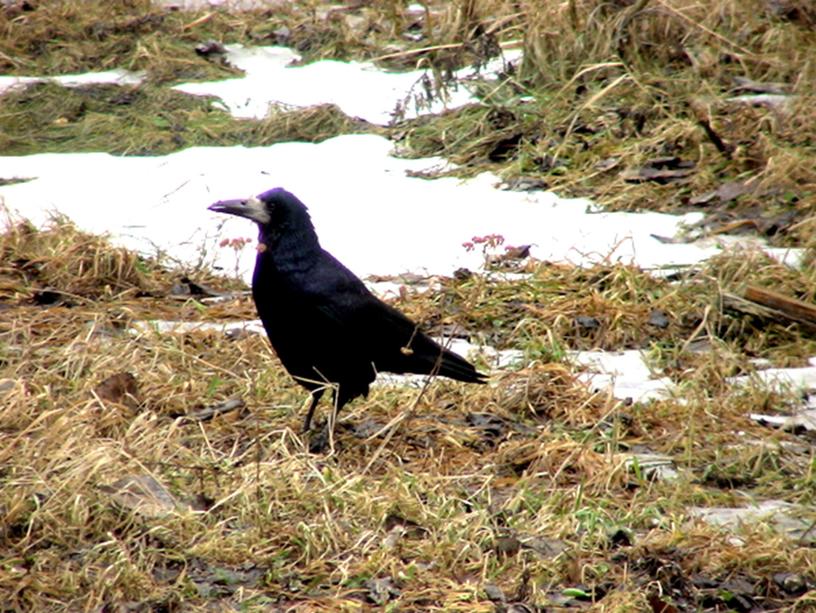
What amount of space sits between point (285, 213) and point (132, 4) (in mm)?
6489

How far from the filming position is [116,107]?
946 centimetres

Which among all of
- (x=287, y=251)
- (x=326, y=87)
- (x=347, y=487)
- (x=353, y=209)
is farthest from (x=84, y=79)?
(x=347, y=487)

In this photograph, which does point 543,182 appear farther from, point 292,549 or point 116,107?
point 292,549

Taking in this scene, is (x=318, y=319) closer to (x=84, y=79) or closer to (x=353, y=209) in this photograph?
(x=353, y=209)

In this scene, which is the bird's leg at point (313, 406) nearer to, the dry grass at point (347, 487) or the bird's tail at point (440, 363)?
the dry grass at point (347, 487)

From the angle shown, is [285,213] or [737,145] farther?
[737,145]

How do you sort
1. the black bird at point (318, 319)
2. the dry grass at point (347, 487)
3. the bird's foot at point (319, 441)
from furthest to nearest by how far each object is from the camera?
the black bird at point (318, 319) < the bird's foot at point (319, 441) < the dry grass at point (347, 487)

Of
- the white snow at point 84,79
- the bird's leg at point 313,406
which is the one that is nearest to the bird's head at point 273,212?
the bird's leg at point 313,406

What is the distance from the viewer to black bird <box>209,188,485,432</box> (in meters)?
5.00

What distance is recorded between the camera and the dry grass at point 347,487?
12.2ft

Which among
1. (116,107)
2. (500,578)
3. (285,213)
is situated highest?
(285,213)

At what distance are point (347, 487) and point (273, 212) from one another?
1391mm

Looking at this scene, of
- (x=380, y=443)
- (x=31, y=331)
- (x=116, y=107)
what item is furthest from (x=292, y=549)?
(x=116, y=107)

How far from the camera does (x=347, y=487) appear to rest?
4.23 m
